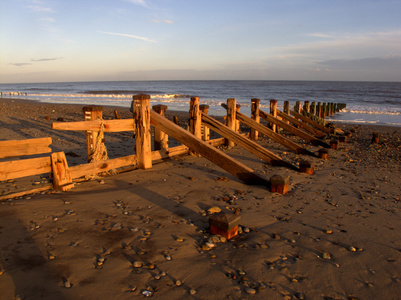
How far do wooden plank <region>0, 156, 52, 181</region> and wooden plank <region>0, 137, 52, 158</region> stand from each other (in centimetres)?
16

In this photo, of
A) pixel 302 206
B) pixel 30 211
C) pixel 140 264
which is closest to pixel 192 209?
pixel 140 264

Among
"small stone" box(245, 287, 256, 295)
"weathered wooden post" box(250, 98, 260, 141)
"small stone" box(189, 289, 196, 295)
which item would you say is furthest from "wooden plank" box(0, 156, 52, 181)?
"weathered wooden post" box(250, 98, 260, 141)

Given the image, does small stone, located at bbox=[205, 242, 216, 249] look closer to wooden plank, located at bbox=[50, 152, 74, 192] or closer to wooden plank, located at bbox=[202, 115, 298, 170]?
wooden plank, located at bbox=[50, 152, 74, 192]

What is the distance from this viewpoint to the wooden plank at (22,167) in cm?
402

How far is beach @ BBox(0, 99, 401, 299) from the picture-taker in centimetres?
244

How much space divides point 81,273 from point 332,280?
226 cm

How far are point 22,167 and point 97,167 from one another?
1203mm

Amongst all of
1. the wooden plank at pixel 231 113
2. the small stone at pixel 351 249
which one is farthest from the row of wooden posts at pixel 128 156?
the wooden plank at pixel 231 113

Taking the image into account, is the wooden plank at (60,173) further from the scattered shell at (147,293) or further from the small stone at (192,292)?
the small stone at (192,292)

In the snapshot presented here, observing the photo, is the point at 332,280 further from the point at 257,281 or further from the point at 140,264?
the point at 140,264

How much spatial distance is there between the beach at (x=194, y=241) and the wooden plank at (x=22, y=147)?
68 cm

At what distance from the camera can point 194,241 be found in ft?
10.4

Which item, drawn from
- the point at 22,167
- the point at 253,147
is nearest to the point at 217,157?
the point at 253,147

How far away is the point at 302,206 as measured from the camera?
4465 mm
